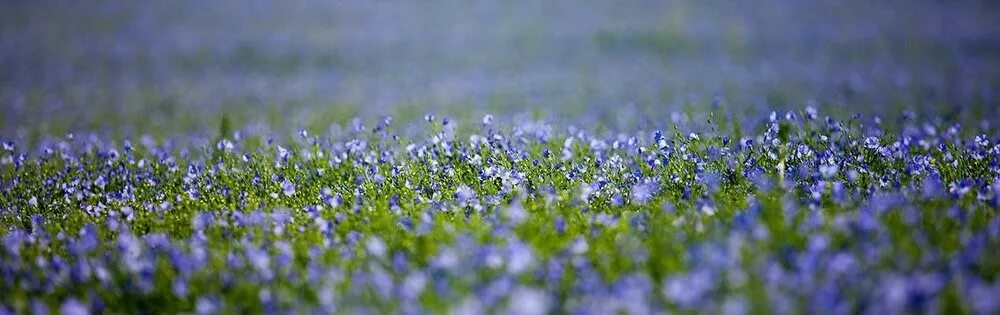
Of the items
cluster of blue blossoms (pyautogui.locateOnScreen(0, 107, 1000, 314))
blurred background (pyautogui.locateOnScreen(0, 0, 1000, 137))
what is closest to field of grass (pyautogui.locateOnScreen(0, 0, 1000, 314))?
cluster of blue blossoms (pyautogui.locateOnScreen(0, 107, 1000, 314))

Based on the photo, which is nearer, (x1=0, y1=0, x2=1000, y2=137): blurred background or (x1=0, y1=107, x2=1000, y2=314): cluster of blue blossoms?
(x1=0, y1=107, x2=1000, y2=314): cluster of blue blossoms

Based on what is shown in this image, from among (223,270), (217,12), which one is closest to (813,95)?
(223,270)

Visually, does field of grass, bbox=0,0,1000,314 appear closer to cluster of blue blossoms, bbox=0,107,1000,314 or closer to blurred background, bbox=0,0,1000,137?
cluster of blue blossoms, bbox=0,107,1000,314

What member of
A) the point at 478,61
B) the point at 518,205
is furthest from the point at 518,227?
the point at 478,61

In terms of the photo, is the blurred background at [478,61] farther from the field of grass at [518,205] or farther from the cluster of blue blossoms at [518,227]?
the cluster of blue blossoms at [518,227]

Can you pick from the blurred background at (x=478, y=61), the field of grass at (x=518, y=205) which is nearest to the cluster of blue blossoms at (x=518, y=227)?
the field of grass at (x=518, y=205)

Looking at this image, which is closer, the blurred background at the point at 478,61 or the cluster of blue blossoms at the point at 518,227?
the cluster of blue blossoms at the point at 518,227

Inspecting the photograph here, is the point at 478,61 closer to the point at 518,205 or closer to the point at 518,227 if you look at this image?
the point at 518,205

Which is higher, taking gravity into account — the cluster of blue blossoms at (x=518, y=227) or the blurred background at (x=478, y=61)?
the blurred background at (x=478, y=61)

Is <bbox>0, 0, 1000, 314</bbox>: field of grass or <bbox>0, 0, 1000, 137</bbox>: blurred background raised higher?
<bbox>0, 0, 1000, 137</bbox>: blurred background
